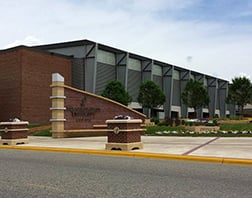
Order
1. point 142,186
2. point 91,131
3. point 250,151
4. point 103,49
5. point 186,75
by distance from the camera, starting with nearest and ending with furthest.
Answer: point 142,186, point 250,151, point 91,131, point 103,49, point 186,75

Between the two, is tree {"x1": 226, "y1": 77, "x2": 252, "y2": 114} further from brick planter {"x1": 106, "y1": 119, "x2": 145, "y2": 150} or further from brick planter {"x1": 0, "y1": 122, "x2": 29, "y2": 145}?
brick planter {"x1": 106, "y1": 119, "x2": 145, "y2": 150}

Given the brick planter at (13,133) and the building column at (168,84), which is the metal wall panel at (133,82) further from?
the brick planter at (13,133)

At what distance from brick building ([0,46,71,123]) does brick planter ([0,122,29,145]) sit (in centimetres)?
2797

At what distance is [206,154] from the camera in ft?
45.3

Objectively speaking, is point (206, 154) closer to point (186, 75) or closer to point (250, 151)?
point (250, 151)

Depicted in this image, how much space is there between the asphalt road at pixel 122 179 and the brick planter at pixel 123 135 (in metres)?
3.40

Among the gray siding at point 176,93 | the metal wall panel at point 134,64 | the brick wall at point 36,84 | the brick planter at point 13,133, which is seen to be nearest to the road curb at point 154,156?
the brick planter at point 13,133

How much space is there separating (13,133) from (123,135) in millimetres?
7519

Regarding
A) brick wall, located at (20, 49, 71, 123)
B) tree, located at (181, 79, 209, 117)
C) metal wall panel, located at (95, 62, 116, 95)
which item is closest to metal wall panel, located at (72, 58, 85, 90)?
metal wall panel, located at (95, 62, 116, 95)

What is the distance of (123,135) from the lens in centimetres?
1599

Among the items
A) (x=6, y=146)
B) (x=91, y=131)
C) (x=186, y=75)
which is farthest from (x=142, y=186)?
(x=186, y=75)

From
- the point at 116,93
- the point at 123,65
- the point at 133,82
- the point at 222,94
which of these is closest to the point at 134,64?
the point at 133,82

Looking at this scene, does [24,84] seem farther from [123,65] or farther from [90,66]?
[123,65]

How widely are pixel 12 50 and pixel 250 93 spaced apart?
131 ft
